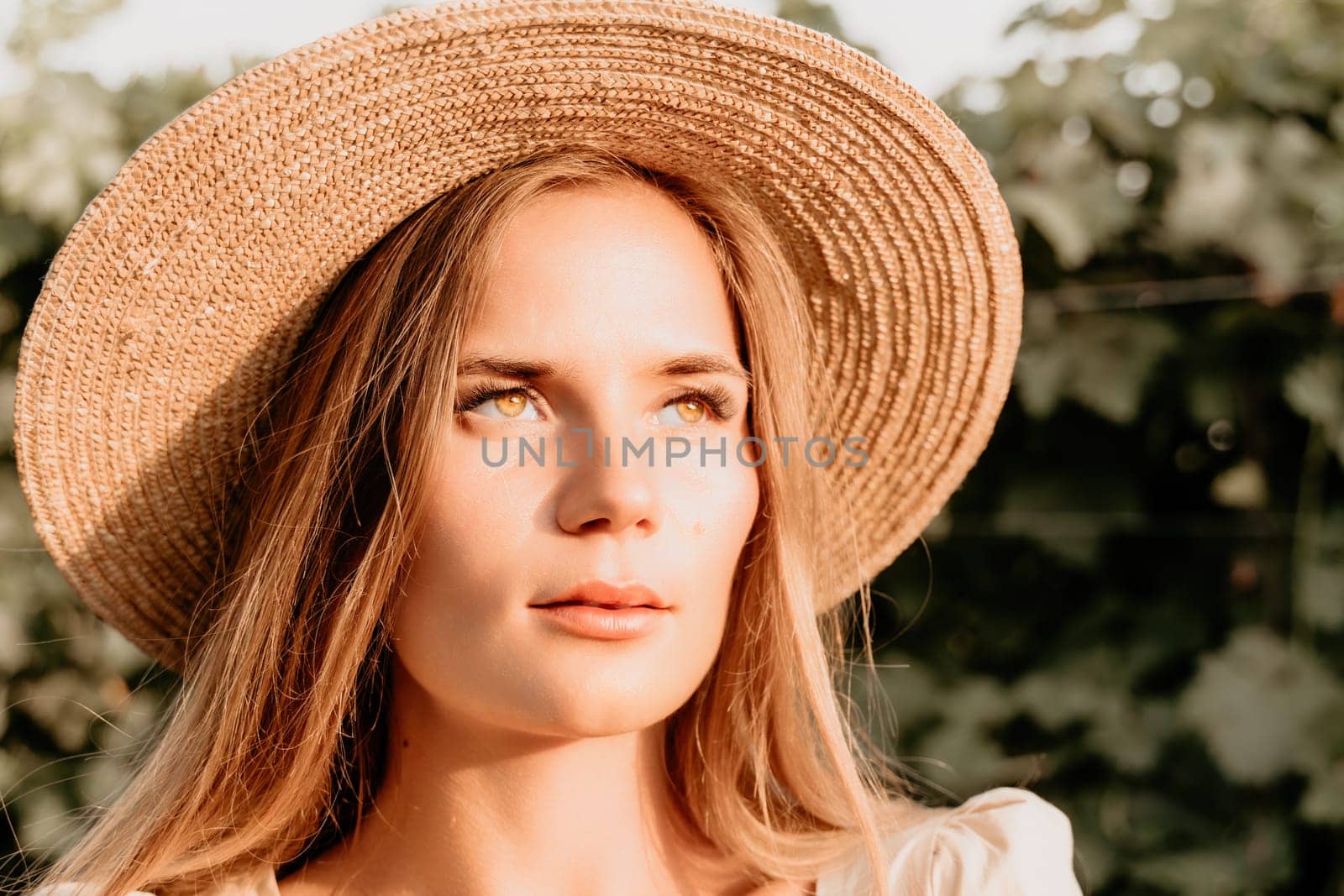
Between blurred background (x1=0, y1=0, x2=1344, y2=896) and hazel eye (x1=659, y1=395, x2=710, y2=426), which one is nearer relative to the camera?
hazel eye (x1=659, y1=395, x2=710, y2=426)

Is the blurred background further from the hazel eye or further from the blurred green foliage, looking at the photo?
the hazel eye

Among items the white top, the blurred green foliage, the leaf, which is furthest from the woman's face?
the leaf

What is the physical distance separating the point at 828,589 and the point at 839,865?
40 cm

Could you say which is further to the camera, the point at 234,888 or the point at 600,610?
the point at 234,888

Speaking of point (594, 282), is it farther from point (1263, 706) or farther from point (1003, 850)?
point (1263, 706)

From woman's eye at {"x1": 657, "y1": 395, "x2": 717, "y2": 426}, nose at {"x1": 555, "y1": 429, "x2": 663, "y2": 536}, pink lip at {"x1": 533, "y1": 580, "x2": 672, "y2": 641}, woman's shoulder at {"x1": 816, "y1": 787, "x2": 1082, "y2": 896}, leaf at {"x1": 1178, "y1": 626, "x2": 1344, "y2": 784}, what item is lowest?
woman's shoulder at {"x1": 816, "y1": 787, "x2": 1082, "y2": 896}

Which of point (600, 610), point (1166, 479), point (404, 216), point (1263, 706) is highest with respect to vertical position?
point (404, 216)

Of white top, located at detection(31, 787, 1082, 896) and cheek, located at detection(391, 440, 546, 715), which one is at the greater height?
cheek, located at detection(391, 440, 546, 715)

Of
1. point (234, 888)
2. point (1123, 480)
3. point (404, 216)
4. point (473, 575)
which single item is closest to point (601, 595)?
point (473, 575)

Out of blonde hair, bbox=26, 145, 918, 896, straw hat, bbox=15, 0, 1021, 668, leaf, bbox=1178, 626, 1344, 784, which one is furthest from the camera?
leaf, bbox=1178, 626, 1344, 784

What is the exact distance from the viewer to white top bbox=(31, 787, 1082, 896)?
5.37 feet

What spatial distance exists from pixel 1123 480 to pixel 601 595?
1.23 metres

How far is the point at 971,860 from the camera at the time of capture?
1.65m

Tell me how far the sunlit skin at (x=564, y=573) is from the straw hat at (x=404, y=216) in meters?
0.15
